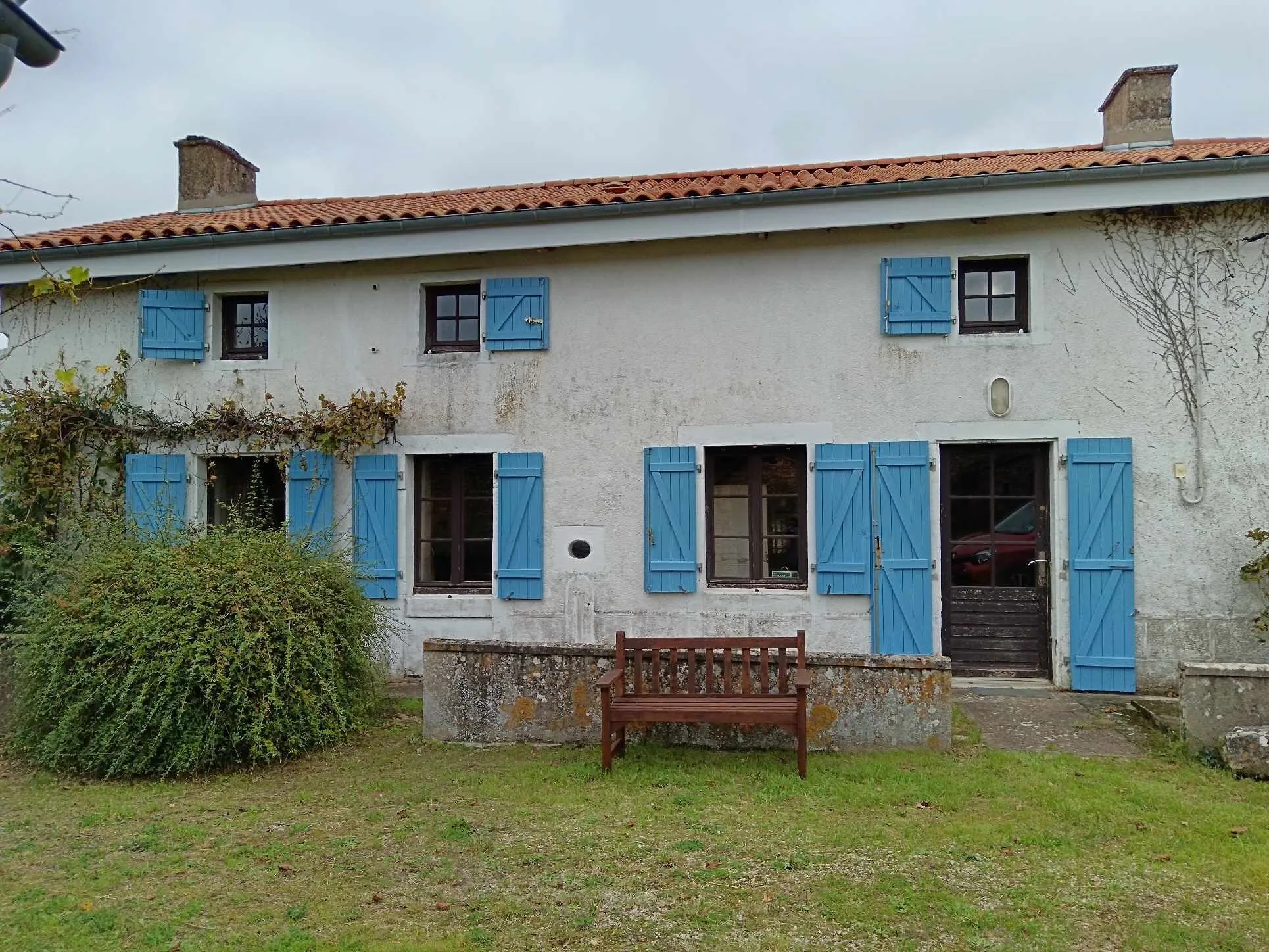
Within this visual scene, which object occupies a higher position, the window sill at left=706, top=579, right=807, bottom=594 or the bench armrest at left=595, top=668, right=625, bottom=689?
the window sill at left=706, top=579, right=807, bottom=594

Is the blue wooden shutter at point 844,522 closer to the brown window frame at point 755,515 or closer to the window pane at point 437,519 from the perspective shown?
the brown window frame at point 755,515

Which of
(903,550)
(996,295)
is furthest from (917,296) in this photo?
(903,550)

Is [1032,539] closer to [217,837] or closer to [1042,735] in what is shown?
[1042,735]

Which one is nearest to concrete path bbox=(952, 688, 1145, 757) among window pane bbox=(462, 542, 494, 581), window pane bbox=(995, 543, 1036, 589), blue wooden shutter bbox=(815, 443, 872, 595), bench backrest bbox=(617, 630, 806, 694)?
window pane bbox=(995, 543, 1036, 589)

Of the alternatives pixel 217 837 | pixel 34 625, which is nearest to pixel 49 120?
pixel 217 837

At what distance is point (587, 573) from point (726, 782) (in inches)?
128

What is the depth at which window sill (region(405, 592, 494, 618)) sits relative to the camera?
7.70m

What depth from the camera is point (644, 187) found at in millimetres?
7766

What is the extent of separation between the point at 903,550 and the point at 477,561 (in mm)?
3922

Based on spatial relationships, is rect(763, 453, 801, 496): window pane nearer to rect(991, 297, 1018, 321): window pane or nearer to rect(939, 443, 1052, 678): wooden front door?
rect(939, 443, 1052, 678): wooden front door

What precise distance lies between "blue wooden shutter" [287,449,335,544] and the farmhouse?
0.09ft

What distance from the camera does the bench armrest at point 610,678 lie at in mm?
4637

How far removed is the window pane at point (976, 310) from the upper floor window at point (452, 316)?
4.49 metres

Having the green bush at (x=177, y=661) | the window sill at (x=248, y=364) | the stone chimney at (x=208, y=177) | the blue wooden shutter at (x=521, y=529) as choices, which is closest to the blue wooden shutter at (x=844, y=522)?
the blue wooden shutter at (x=521, y=529)
